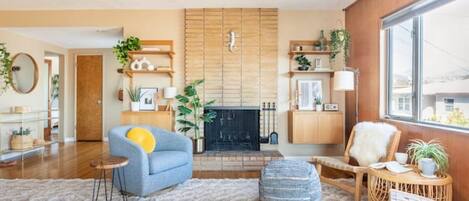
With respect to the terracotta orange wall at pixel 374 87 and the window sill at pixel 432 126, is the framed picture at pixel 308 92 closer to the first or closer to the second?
the terracotta orange wall at pixel 374 87

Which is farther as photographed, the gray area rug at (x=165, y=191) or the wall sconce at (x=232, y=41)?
the wall sconce at (x=232, y=41)

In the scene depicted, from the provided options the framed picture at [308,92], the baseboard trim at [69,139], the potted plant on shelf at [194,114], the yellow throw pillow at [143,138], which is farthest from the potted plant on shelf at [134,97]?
the baseboard trim at [69,139]

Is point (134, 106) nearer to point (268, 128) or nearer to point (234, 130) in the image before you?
point (234, 130)

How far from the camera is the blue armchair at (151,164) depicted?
311cm

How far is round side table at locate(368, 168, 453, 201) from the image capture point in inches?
97.7

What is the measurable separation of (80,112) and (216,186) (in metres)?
5.33

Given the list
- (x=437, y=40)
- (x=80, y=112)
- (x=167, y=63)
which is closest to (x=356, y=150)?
(x=437, y=40)

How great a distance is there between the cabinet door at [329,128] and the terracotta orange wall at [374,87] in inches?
11.0

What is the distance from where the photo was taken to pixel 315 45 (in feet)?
16.5

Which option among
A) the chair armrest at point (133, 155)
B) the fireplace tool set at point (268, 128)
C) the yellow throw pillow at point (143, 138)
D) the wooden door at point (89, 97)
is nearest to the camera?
the chair armrest at point (133, 155)

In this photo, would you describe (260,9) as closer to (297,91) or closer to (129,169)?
(297,91)

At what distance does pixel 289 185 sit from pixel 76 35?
5.18m

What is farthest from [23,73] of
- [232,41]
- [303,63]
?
[303,63]

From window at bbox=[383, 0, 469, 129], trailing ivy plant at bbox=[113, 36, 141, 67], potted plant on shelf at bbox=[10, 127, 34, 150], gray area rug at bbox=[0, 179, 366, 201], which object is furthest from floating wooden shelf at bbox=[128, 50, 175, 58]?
window at bbox=[383, 0, 469, 129]
